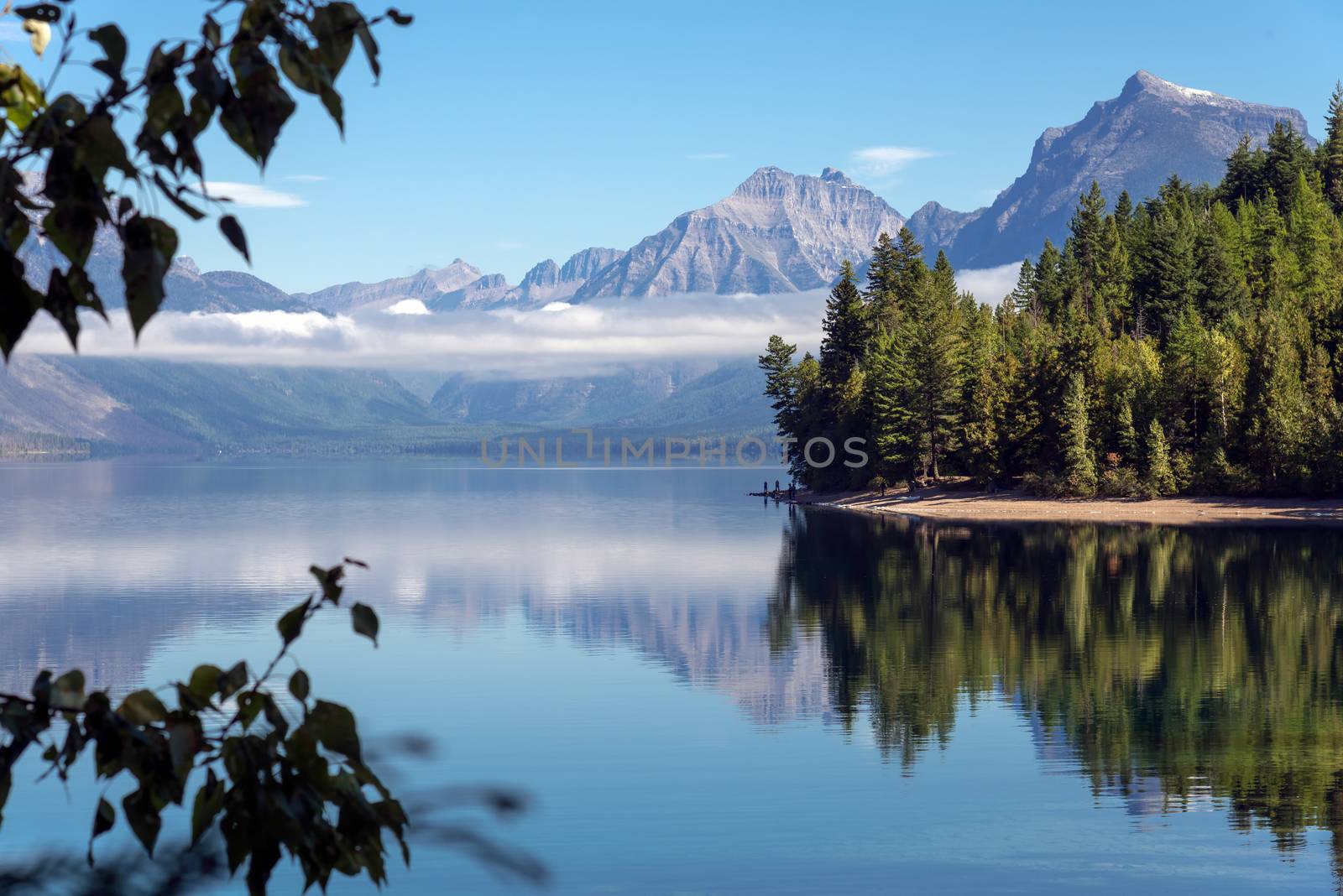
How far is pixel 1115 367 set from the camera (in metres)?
130

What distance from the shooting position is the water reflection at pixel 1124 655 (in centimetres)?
2900

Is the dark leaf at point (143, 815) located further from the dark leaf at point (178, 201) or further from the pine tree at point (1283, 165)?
the pine tree at point (1283, 165)

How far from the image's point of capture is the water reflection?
29.0m

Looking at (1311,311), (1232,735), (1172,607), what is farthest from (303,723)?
(1311,311)

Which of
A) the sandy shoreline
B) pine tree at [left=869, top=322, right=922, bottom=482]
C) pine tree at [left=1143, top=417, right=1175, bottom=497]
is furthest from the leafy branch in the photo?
pine tree at [left=869, top=322, right=922, bottom=482]

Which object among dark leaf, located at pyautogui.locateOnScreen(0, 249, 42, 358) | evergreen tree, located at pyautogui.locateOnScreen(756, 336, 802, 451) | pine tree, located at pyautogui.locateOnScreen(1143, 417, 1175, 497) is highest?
evergreen tree, located at pyautogui.locateOnScreen(756, 336, 802, 451)

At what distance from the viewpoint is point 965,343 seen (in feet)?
477

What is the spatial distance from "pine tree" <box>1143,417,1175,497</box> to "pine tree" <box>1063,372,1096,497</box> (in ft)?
15.7

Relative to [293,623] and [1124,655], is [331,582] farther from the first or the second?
[1124,655]

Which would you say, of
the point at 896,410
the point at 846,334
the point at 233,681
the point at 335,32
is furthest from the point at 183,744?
the point at 846,334

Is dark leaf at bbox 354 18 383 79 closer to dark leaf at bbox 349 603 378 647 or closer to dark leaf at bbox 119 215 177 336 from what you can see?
dark leaf at bbox 119 215 177 336

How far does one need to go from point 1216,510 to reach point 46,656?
310 feet

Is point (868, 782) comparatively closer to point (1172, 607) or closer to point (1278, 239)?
point (1172, 607)

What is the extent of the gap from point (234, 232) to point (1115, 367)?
13294cm
